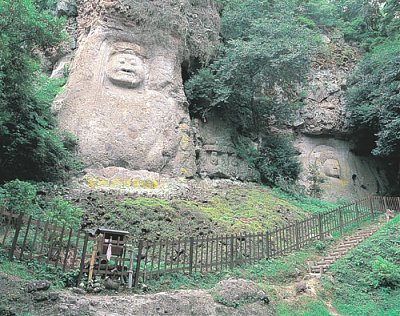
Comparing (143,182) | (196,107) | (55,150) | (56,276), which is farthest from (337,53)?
(56,276)

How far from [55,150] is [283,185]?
11.1 m

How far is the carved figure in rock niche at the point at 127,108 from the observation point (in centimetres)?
1608

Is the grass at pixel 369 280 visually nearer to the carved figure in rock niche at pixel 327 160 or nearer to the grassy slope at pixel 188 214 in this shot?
the grassy slope at pixel 188 214

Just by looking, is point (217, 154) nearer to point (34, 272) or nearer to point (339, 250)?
point (339, 250)

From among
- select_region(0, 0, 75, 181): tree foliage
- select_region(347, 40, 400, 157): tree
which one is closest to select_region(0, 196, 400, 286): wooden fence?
select_region(0, 0, 75, 181): tree foliage

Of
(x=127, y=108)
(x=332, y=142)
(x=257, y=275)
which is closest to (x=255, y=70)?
(x=127, y=108)

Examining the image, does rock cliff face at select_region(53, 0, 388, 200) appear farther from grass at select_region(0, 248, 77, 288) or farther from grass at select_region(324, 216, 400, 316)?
grass at select_region(324, 216, 400, 316)

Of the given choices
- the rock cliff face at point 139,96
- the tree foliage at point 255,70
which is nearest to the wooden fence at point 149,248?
the rock cliff face at point 139,96

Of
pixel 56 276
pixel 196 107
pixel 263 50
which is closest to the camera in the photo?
pixel 56 276

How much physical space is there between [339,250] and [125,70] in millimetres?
11035

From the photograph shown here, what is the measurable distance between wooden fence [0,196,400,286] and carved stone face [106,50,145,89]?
8.37 metres

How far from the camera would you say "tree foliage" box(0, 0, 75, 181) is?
1019 centimetres

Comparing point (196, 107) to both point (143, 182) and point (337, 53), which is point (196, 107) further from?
point (337, 53)

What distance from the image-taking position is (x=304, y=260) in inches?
467
